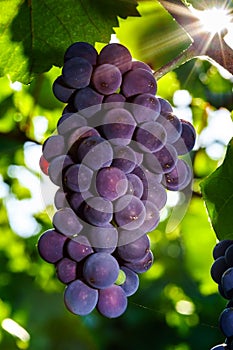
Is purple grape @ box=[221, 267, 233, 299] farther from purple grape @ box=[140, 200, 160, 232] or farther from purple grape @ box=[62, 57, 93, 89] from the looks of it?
purple grape @ box=[62, 57, 93, 89]

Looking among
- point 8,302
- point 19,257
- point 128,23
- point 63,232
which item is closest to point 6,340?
point 8,302

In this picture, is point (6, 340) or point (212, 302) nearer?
point (6, 340)

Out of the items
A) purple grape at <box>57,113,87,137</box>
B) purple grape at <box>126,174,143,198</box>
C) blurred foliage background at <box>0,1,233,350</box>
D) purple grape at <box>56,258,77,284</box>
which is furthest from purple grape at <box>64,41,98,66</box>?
blurred foliage background at <box>0,1,233,350</box>

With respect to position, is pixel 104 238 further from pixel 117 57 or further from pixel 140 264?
pixel 117 57

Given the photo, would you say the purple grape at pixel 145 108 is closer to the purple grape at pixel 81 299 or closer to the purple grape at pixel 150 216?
the purple grape at pixel 150 216

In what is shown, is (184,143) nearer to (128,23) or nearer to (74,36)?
(74,36)

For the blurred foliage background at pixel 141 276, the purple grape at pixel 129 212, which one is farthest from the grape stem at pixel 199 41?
the blurred foliage background at pixel 141 276
